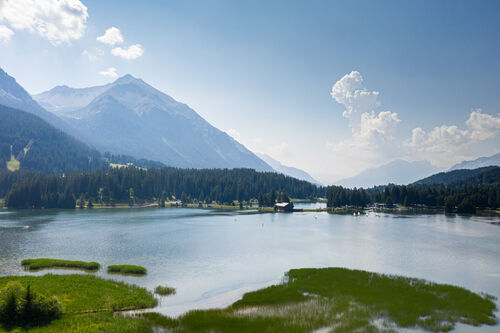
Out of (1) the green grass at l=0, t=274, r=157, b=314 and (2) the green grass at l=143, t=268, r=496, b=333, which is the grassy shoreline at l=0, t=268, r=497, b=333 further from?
(2) the green grass at l=143, t=268, r=496, b=333

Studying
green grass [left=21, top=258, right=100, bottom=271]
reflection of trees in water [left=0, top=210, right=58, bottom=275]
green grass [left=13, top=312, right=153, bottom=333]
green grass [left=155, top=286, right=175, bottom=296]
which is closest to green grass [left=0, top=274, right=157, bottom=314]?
green grass [left=155, top=286, right=175, bottom=296]

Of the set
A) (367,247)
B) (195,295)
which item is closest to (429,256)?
(367,247)

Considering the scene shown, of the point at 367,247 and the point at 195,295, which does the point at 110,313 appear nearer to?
the point at 195,295

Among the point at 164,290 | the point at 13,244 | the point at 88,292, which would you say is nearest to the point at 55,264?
the point at 88,292

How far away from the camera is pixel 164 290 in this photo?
4931cm

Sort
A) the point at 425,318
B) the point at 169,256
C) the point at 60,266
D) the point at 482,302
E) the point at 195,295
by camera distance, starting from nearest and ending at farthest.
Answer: the point at 425,318 < the point at 482,302 < the point at 195,295 < the point at 60,266 < the point at 169,256

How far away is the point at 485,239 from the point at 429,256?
3616 centimetres

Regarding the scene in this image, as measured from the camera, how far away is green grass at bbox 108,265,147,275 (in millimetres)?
60219

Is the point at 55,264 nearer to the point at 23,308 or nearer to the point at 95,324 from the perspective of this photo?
the point at 23,308

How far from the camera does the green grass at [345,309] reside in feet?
120

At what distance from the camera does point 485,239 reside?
98.7 metres

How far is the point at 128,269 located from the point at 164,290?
1500cm

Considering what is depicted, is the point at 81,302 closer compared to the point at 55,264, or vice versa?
the point at 81,302

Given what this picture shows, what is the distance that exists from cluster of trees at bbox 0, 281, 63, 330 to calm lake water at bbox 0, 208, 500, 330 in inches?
510
